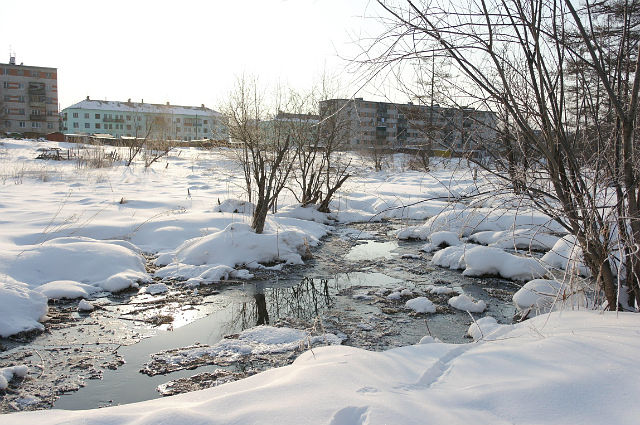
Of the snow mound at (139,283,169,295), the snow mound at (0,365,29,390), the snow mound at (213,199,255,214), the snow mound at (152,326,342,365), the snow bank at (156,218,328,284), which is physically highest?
the snow mound at (213,199,255,214)

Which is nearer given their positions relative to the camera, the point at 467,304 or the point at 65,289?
the point at 467,304

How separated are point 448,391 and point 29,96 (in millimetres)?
79823

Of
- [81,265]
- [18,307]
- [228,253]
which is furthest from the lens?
[228,253]

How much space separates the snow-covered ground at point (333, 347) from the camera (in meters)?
2.18

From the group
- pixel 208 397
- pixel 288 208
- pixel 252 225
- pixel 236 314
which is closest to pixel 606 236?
pixel 208 397

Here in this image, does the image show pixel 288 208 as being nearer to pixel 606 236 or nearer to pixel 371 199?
Answer: pixel 371 199

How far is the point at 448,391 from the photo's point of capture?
245 cm

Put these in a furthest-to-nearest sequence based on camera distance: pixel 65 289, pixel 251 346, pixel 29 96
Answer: pixel 29 96, pixel 65 289, pixel 251 346

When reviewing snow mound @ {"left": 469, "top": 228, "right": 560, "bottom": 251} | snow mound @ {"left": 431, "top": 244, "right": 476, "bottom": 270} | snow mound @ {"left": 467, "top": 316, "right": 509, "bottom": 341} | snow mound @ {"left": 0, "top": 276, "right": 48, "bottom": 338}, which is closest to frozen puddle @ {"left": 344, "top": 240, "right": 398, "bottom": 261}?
snow mound @ {"left": 431, "top": 244, "right": 476, "bottom": 270}

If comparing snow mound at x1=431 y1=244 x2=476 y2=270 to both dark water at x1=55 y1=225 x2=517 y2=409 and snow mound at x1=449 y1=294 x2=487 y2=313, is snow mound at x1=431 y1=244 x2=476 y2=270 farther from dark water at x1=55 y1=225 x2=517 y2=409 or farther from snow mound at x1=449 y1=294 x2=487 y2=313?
snow mound at x1=449 y1=294 x2=487 y2=313

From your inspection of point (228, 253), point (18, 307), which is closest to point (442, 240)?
point (228, 253)

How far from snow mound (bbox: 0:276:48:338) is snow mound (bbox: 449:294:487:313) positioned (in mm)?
4884

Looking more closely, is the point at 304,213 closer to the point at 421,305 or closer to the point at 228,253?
the point at 228,253

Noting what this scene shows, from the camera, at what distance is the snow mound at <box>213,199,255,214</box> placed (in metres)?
11.5
